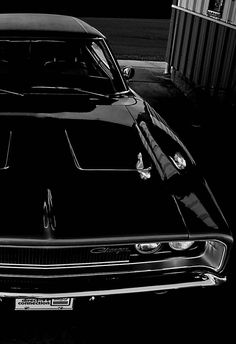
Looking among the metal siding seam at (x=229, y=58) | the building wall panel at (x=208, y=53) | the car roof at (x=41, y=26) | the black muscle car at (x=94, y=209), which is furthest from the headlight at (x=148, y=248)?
the building wall panel at (x=208, y=53)

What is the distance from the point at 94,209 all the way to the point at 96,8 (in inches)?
800

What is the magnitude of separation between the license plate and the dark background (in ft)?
61.3

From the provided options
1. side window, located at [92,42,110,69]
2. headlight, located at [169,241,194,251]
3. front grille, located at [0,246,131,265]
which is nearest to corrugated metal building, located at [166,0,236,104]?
side window, located at [92,42,110,69]

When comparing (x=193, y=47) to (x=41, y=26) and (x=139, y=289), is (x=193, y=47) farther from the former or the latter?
(x=139, y=289)

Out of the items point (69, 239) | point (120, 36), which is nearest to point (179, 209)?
point (69, 239)

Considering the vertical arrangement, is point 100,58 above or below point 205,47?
above

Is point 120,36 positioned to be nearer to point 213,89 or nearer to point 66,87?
point 213,89

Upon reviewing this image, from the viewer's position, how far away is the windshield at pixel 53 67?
371cm

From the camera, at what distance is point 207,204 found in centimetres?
275

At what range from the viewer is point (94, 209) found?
2463 mm

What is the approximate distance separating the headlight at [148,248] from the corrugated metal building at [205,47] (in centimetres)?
495

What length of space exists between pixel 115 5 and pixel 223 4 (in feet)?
52.9

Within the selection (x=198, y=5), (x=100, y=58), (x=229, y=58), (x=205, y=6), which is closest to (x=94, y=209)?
(x=100, y=58)

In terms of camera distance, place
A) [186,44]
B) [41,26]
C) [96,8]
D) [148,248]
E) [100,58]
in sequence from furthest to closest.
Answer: [96,8]
[186,44]
[100,58]
[41,26]
[148,248]
